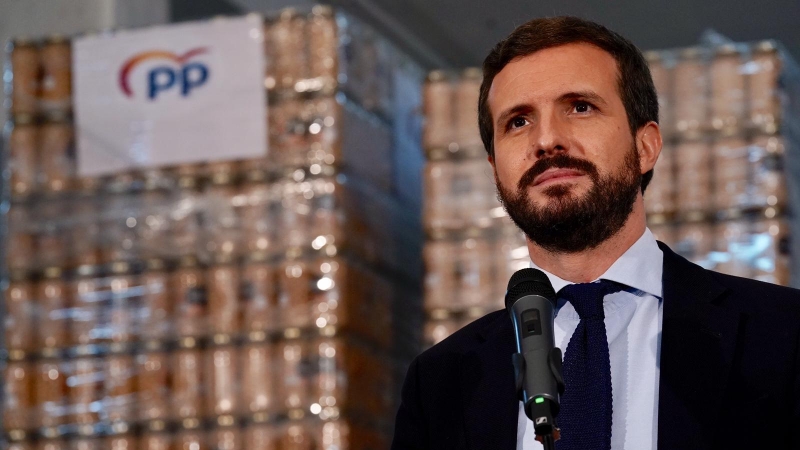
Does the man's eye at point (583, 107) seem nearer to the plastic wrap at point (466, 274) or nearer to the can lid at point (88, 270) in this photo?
the plastic wrap at point (466, 274)

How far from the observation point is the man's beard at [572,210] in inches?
118

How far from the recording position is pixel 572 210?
300 centimetres

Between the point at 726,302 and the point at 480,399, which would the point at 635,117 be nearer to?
the point at 726,302

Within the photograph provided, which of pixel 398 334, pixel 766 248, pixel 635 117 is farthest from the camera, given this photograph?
pixel 398 334

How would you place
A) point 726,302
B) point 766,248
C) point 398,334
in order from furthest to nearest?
point 398,334
point 766,248
point 726,302

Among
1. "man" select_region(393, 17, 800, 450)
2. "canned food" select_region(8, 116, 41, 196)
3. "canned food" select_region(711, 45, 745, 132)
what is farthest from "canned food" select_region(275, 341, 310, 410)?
"man" select_region(393, 17, 800, 450)

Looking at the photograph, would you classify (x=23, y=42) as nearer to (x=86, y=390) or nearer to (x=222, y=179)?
(x=222, y=179)

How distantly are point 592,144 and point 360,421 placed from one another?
5.62 meters

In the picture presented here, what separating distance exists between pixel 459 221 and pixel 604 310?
554 centimetres

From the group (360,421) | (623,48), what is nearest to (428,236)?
(360,421)

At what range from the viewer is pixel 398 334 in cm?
923

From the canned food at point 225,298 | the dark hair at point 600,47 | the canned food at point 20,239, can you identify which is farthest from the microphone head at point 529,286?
the canned food at point 20,239

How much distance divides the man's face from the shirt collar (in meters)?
0.07

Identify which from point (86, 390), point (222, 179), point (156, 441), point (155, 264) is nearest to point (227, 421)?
point (156, 441)
